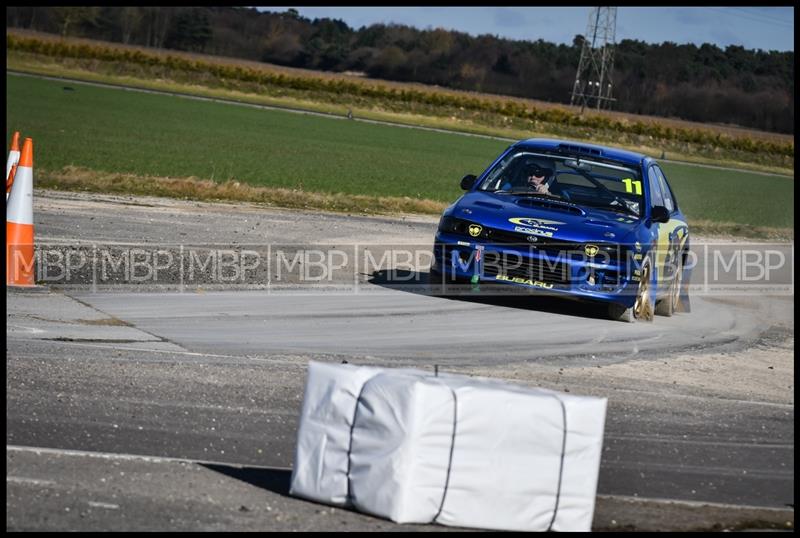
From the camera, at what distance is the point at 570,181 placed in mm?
12898

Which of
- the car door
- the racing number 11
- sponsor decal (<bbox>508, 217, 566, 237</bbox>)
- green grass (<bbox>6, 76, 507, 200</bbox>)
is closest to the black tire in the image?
the car door

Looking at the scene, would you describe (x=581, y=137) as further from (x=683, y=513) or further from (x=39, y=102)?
(x=683, y=513)

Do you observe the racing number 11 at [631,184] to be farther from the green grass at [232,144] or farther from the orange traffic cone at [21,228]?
the green grass at [232,144]

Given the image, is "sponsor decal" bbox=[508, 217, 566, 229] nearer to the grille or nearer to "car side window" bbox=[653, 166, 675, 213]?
the grille

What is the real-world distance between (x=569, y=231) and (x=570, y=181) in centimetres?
125

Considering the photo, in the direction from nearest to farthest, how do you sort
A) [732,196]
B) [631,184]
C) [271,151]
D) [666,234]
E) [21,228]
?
[21,228] → [666,234] → [631,184] → [271,151] → [732,196]

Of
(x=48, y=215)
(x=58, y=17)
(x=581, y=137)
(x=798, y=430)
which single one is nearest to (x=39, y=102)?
(x=48, y=215)

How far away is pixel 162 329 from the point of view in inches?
381

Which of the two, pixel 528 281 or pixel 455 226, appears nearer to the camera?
pixel 528 281

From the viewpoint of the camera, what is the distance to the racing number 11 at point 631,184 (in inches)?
509

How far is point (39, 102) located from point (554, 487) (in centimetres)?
4234

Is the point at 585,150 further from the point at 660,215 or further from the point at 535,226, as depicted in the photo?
the point at 535,226

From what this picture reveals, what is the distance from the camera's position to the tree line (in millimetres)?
105250

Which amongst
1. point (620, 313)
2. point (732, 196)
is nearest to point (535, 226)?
point (620, 313)
